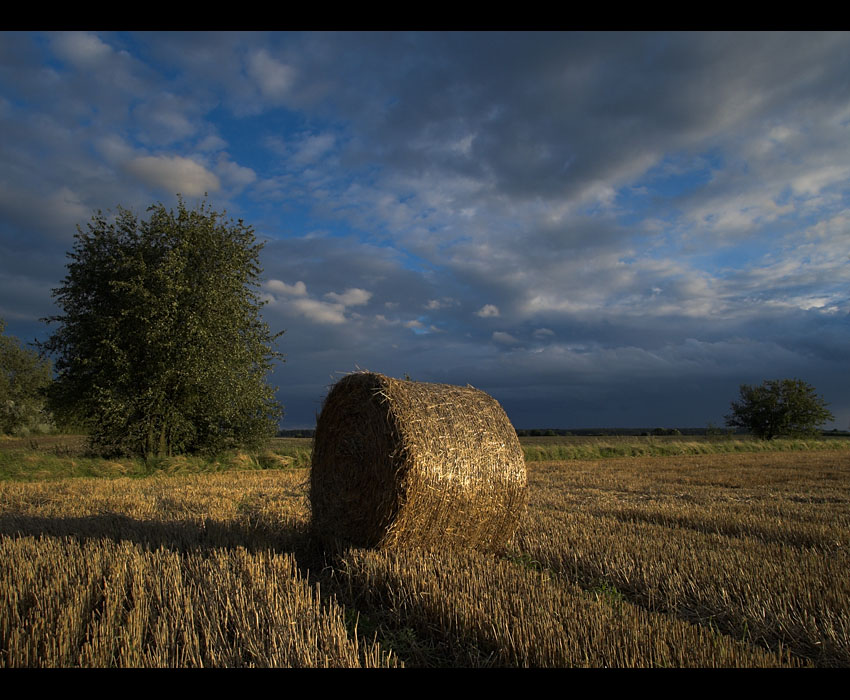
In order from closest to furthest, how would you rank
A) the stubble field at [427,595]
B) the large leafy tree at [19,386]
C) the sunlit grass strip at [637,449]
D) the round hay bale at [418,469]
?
the stubble field at [427,595]
the round hay bale at [418,469]
the sunlit grass strip at [637,449]
the large leafy tree at [19,386]

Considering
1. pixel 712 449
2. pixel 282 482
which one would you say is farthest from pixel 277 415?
pixel 712 449

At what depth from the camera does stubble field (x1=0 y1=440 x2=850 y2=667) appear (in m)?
3.16

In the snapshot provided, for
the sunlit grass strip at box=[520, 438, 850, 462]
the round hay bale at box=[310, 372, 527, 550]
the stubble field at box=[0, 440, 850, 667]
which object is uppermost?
the round hay bale at box=[310, 372, 527, 550]

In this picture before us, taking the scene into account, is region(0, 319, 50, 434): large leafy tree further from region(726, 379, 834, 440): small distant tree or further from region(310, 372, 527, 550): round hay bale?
region(726, 379, 834, 440): small distant tree

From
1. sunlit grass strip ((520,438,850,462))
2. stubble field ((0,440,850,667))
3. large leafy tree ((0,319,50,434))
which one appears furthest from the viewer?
large leafy tree ((0,319,50,434))

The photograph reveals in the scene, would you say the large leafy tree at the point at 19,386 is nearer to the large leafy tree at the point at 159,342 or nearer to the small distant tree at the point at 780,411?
the large leafy tree at the point at 159,342

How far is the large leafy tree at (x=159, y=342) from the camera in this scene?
17.6 m

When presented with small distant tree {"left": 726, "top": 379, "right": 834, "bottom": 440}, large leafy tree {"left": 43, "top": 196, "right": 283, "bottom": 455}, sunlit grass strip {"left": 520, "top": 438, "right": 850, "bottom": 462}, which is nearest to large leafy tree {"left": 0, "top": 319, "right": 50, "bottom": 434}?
large leafy tree {"left": 43, "top": 196, "right": 283, "bottom": 455}

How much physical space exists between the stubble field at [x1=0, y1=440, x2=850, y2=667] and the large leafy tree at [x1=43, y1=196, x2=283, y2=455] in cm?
1052

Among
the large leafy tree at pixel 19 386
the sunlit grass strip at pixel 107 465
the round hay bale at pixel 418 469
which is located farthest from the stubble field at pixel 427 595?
the large leafy tree at pixel 19 386

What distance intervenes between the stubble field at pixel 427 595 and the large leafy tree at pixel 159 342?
10.5 m

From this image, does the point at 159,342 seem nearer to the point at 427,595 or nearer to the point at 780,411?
the point at 427,595

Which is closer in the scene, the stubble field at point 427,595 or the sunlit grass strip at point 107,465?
the stubble field at point 427,595
